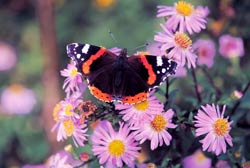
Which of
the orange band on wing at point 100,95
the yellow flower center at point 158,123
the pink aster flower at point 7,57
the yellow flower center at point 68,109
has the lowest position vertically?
the yellow flower center at point 158,123

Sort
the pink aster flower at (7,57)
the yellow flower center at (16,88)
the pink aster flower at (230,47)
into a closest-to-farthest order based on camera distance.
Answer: the pink aster flower at (230,47)
the yellow flower center at (16,88)
the pink aster flower at (7,57)

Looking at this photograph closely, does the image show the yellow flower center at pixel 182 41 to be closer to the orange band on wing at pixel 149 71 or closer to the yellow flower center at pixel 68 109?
the orange band on wing at pixel 149 71

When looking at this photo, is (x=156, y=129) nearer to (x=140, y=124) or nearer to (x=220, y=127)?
(x=140, y=124)

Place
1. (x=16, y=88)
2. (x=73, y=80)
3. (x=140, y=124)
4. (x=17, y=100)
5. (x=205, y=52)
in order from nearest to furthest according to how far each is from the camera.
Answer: (x=140, y=124) < (x=73, y=80) < (x=205, y=52) < (x=17, y=100) < (x=16, y=88)

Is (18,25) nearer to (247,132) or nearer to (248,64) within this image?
(248,64)

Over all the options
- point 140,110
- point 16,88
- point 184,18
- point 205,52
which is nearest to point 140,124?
point 140,110

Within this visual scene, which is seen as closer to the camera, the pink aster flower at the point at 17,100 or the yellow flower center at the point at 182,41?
the yellow flower center at the point at 182,41

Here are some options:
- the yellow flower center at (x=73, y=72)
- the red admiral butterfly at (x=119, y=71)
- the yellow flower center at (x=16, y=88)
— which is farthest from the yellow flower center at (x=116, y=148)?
the yellow flower center at (x=16, y=88)
